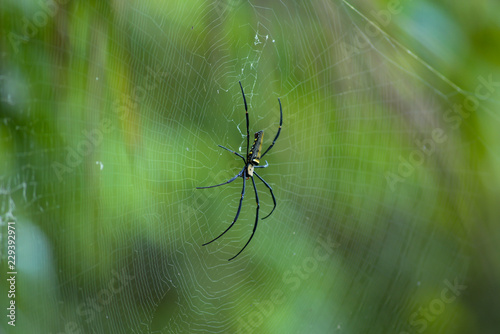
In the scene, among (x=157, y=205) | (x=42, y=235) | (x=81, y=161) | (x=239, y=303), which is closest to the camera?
(x=42, y=235)

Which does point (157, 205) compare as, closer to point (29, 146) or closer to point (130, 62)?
point (130, 62)

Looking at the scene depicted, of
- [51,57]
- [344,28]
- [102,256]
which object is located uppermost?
[344,28]

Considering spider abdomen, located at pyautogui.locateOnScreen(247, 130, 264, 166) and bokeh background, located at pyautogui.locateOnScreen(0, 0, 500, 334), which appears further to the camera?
spider abdomen, located at pyautogui.locateOnScreen(247, 130, 264, 166)

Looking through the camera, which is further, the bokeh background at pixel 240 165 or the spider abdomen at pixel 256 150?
the spider abdomen at pixel 256 150

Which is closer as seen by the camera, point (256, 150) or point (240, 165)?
point (256, 150)

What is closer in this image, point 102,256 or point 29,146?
point 29,146

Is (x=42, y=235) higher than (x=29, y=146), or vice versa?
(x=29, y=146)

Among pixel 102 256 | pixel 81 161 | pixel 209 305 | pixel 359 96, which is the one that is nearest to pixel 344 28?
pixel 359 96

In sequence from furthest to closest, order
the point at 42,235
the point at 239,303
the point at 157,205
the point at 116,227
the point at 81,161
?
the point at 239,303 → the point at 157,205 → the point at 116,227 → the point at 81,161 → the point at 42,235
